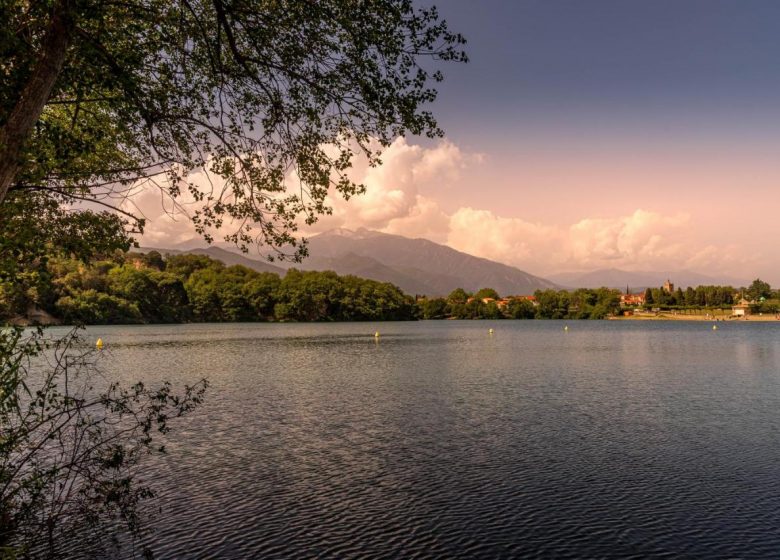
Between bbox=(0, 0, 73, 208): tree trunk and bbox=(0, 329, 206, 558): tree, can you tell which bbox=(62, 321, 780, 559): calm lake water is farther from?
bbox=(0, 0, 73, 208): tree trunk

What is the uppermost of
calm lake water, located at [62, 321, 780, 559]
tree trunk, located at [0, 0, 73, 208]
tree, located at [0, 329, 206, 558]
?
tree trunk, located at [0, 0, 73, 208]

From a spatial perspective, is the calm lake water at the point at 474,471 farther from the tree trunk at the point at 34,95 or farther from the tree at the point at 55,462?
the tree trunk at the point at 34,95

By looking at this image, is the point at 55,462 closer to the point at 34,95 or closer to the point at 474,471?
the point at 34,95

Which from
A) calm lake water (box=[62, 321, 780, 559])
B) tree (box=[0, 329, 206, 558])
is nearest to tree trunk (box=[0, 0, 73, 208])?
tree (box=[0, 329, 206, 558])

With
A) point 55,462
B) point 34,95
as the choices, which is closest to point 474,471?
point 55,462

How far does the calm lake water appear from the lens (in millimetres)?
15164

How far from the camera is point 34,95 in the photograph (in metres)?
9.80

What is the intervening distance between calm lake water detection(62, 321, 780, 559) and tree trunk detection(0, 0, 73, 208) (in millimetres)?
10713

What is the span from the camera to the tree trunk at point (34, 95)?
30.6 feet

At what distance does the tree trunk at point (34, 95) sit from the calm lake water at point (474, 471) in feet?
35.1

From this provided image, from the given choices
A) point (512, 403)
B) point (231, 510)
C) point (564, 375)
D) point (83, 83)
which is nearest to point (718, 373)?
point (564, 375)

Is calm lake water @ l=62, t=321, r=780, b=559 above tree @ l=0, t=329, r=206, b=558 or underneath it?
underneath

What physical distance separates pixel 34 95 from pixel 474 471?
18638 millimetres

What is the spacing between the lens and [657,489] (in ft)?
62.7
